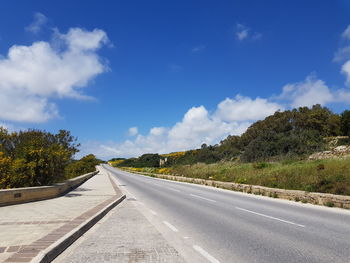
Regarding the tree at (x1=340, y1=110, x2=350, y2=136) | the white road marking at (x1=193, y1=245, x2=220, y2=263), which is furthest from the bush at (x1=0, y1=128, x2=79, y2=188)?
the tree at (x1=340, y1=110, x2=350, y2=136)

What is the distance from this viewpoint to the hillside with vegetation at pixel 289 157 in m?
15.9

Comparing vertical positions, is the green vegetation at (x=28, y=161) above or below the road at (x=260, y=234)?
above

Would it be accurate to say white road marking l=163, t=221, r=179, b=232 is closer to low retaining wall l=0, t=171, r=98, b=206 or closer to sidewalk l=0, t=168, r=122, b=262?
sidewalk l=0, t=168, r=122, b=262

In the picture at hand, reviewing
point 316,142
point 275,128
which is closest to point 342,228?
point 316,142

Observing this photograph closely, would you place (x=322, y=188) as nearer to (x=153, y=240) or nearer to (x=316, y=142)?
(x=153, y=240)

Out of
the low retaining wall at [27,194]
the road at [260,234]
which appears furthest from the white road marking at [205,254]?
the low retaining wall at [27,194]

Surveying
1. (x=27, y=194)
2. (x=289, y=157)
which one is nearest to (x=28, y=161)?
(x=27, y=194)

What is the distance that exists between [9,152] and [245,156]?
95.8ft

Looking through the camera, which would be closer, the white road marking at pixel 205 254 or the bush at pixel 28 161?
the white road marking at pixel 205 254

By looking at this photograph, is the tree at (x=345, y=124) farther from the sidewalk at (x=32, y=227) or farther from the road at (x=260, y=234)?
the sidewalk at (x=32, y=227)

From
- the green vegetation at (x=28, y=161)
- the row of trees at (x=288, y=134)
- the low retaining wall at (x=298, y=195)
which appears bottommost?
the low retaining wall at (x=298, y=195)

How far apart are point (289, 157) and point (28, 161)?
24373mm

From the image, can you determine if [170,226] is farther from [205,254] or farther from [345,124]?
[345,124]

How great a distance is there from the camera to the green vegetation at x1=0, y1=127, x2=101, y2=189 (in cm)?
1356
